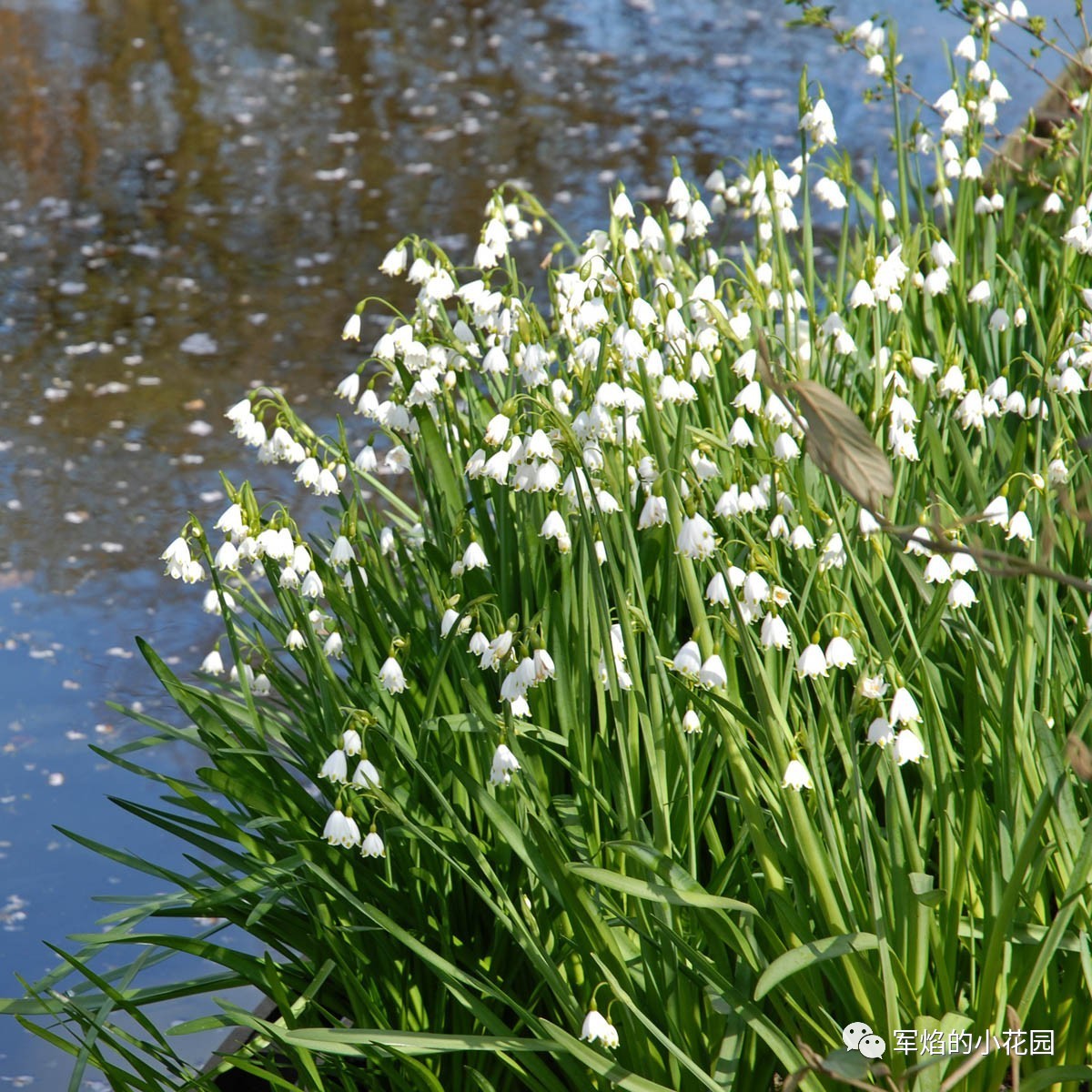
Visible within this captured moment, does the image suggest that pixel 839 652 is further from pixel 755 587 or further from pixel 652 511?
pixel 652 511

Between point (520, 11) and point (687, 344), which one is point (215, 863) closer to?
point (687, 344)

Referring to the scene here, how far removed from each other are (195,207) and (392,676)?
605 cm

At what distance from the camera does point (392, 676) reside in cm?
207

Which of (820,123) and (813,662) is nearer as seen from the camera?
(813,662)

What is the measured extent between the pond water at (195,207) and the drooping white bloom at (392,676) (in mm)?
1441

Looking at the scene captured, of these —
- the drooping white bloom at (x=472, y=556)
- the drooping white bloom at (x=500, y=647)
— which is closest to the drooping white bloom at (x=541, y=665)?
the drooping white bloom at (x=500, y=647)

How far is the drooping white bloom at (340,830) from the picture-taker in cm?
187

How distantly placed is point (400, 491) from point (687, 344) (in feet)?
8.79

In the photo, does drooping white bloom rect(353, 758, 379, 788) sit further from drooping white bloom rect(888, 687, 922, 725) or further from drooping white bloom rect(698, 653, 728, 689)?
drooping white bloom rect(888, 687, 922, 725)

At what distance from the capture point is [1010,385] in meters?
3.10

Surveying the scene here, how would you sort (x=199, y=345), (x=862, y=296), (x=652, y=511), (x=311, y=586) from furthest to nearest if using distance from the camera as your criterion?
(x=199, y=345) → (x=862, y=296) → (x=311, y=586) → (x=652, y=511)

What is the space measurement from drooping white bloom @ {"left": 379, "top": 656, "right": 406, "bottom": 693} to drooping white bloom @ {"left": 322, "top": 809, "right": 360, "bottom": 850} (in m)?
0.26

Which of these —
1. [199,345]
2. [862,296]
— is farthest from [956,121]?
[199,345]

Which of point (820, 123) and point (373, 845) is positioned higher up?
point (820, 123)
